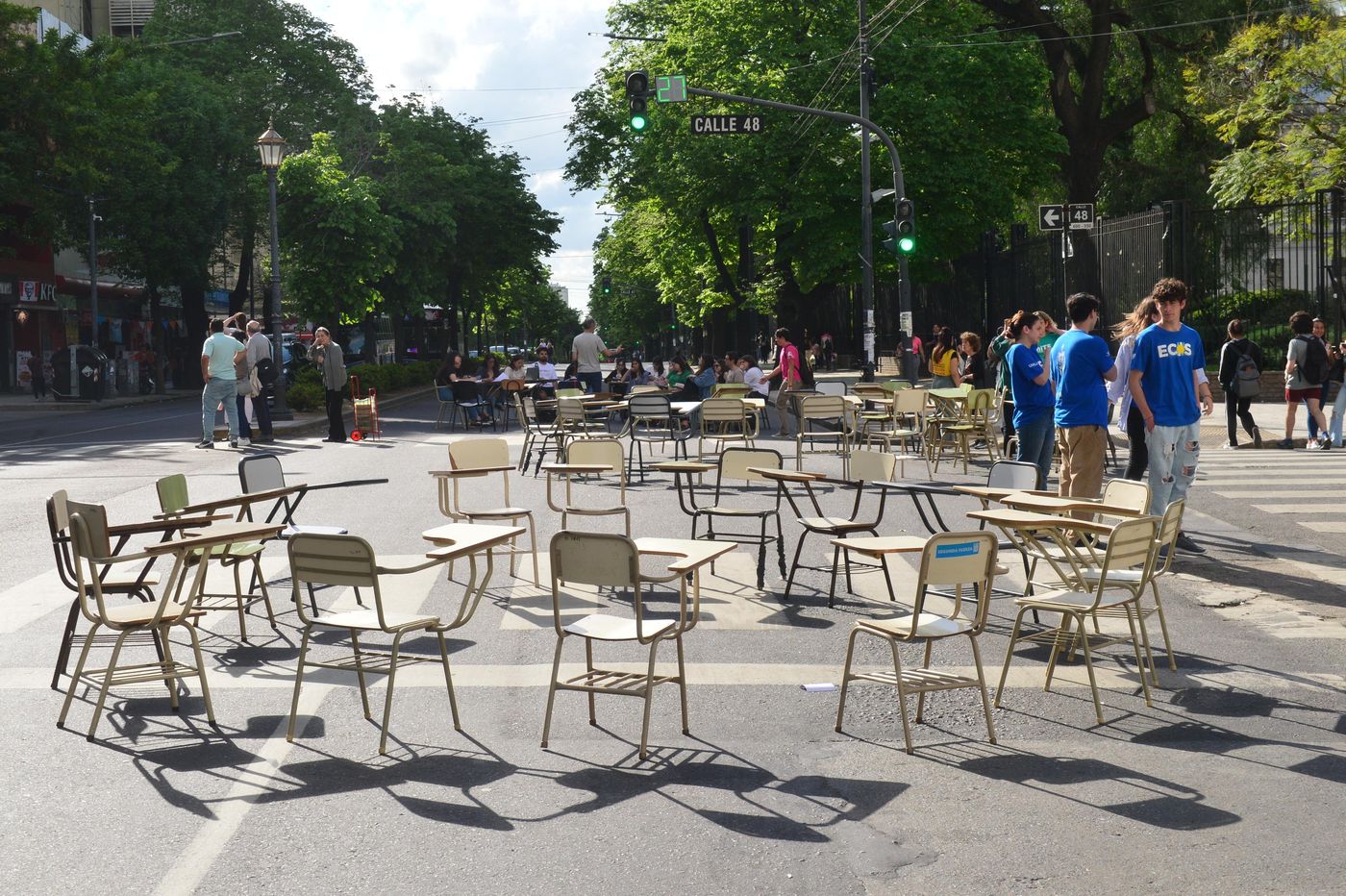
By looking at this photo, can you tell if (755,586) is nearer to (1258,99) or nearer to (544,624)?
(544,624)

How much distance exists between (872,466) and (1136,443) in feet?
10.7

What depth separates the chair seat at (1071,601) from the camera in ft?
22.0

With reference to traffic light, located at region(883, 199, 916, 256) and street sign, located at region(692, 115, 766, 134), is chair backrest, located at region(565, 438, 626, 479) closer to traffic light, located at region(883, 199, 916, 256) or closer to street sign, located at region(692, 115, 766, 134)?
street sign, located at region(692, 115, 766, 134)

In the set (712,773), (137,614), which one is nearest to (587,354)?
(137,614)

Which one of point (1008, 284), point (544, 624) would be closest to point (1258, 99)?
point (1008, 284)

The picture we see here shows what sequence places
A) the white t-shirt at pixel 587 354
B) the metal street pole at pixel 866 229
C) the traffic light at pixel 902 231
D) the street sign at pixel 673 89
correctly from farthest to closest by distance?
the metal street pole at pixel 866 229, the white t-shirt at pixel 587 354, the traffic light at pixel 902 231, the street sign at pixel 673 89

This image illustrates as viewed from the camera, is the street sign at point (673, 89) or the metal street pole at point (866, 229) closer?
the street sign at point (673, 89)

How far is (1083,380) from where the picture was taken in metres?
10.5

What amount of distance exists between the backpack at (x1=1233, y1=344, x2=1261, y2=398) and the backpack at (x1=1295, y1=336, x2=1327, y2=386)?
608 millimetres

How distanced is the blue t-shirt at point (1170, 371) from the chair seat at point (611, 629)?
5.39m

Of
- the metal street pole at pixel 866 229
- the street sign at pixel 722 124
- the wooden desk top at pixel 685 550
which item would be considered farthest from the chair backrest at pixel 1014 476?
the metal street pole at pixel 866 229

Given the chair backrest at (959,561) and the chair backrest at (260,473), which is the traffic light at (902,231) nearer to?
the chair backrest at (260,473)

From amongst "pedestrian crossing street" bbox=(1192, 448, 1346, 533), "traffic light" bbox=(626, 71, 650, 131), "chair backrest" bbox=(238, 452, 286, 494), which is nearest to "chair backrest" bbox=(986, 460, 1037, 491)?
"chair backrest" bbox=(238, 452, 286, 494)

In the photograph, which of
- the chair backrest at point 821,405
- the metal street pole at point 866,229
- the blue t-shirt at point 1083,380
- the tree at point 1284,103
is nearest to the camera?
the blue t-shirt at point 1083,380
